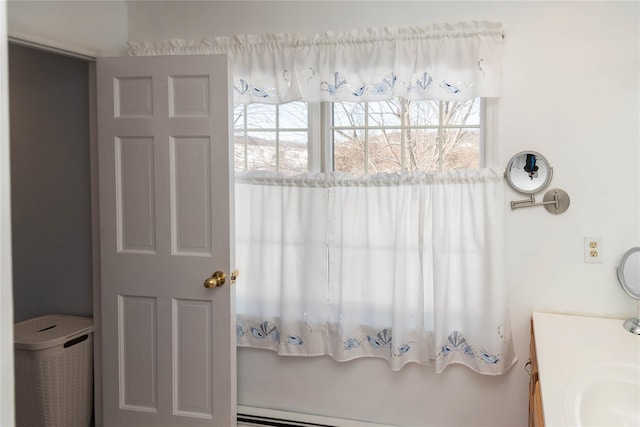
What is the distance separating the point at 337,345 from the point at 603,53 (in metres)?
1.78

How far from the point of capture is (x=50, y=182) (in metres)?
2.79

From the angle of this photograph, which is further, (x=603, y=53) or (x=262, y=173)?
(x=262, y=173)

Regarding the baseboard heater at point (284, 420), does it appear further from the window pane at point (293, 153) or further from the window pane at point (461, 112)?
the window pane at point (461, 112)

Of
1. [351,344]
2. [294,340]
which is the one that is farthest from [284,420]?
[351,344]

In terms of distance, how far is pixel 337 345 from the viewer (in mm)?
2438

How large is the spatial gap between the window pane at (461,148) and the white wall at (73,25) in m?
1.77

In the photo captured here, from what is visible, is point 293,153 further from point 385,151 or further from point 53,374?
point 53,374

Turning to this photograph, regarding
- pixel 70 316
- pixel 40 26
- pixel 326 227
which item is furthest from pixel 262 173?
pixel 70 316

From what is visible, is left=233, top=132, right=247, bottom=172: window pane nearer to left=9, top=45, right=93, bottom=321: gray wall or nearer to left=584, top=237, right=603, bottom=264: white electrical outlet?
left=9, top=45, right=93, bottom=321: gray wall

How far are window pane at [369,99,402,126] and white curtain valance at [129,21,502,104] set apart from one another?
3.8 inches

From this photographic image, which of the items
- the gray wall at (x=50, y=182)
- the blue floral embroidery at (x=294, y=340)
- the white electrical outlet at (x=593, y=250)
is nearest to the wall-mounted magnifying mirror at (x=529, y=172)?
→ the white electrical outlet at (x=593, y=250)

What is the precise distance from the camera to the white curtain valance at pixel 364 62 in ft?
7.12

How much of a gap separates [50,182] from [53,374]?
106 cm

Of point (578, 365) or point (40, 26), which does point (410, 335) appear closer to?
point (578, 365)
